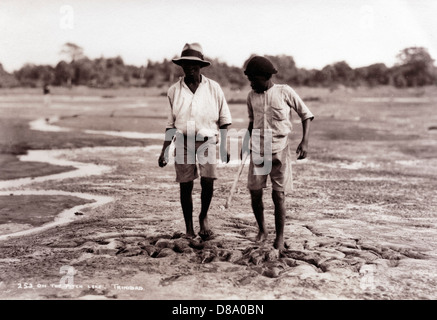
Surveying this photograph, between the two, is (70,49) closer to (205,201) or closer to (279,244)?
(205,201)

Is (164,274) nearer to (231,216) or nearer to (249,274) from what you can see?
(249,274)

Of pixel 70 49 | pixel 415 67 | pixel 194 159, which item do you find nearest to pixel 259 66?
pixel 194 159

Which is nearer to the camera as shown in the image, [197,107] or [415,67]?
[197,107]

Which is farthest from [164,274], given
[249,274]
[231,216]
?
[231,216]

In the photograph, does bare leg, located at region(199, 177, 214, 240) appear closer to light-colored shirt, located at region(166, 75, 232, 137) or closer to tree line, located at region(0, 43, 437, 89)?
light-colored shirt, located at region(166, 75, 232, 137)

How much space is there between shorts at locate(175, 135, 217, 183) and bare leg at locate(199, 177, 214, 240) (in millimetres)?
72

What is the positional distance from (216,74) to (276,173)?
6.98 meters

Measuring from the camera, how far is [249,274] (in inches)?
141

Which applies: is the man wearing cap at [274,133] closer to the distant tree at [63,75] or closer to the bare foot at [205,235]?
the bare foot at [205,235]

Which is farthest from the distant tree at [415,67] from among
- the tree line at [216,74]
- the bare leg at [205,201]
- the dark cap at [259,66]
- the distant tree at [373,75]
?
the bare leg at [205,201]

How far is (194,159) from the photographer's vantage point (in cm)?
421

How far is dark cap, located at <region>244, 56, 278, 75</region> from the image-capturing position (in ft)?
12.8

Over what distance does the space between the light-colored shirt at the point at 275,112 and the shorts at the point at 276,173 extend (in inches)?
2.9

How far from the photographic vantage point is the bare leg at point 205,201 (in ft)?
13.9
